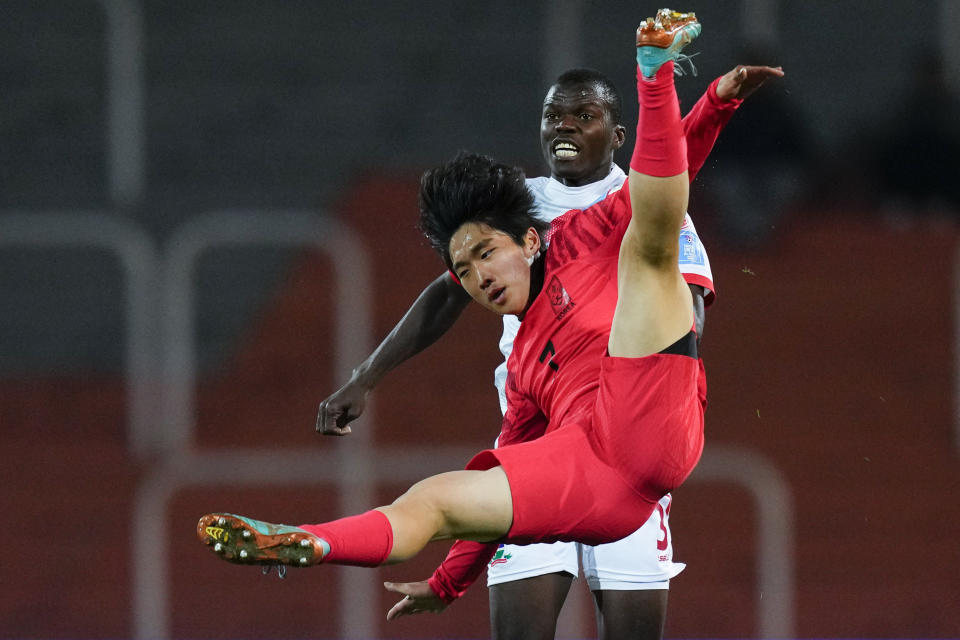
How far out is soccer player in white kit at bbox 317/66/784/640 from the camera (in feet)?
11.6

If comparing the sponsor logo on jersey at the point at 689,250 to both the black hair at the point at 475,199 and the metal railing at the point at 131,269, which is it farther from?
the metal railing at the point at 131,269

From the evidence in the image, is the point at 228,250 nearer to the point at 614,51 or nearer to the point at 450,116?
the point at 450,116

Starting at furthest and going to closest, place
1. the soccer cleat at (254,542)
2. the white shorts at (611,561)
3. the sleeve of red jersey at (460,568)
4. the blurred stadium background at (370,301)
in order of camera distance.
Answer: the blurred stadium background at (370,301) → the white shorts at (611,561) → the sleeve of red jersey at (460,568) → the soccer cleat at (254,542)

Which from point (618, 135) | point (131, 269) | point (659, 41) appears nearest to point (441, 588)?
point (618, 135)

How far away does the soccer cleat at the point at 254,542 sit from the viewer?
260cm

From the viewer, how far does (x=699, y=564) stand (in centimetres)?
677

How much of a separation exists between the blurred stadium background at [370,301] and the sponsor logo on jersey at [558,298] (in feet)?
10.8

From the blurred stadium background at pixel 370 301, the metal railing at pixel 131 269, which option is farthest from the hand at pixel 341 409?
the metal railing at pixel 131 269

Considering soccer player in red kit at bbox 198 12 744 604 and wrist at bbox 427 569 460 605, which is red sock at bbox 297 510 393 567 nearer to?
soccer player in red kit at bbox 198 12 744 604

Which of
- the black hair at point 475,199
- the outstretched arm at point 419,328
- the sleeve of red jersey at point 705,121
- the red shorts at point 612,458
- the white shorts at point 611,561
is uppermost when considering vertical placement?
the sleeve of red jersey at point 705,121

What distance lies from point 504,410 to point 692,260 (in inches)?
24.0

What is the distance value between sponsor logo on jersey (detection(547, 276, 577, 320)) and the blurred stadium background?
3.28 m

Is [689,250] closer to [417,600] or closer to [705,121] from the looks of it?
[705,121]

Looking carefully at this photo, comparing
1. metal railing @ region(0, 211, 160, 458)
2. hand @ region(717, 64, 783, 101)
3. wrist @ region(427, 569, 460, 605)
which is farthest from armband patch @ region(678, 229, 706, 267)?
metal railing @ region(0, 211, 160, 458)
